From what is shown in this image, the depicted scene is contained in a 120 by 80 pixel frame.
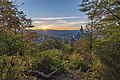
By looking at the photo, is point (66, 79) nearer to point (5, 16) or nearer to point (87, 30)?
point (5, 16)

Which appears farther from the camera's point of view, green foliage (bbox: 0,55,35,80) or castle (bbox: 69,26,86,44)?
castle (bbox: 69,26,86,44)

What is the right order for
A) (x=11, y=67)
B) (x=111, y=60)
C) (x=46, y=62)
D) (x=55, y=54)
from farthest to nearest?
1. (x=55, y=54)
2. (x=46, y=62)
3. (x=111, y=60)
4. (x=11, y=67)

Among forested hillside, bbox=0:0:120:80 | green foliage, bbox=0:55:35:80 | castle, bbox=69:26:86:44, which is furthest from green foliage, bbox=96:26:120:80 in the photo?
castle, bbox=69:26:86:44

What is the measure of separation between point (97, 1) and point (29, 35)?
33.7 ft

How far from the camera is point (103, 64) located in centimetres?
858

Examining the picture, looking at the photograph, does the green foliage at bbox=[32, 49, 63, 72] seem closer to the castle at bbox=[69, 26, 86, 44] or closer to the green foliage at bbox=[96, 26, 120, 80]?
the green foliage at bbox=[96, 26, 120, 80]

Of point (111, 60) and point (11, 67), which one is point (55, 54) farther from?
point (11, 67)

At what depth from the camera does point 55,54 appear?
60.7 feet

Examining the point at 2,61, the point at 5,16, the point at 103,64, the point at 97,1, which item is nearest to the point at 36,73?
the point at 97,1

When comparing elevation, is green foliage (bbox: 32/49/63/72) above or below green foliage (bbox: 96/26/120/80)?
below

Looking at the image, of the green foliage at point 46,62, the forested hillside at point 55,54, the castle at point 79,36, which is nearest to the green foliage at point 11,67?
the forested hillside at point 55,54

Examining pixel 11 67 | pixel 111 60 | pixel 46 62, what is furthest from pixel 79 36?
pixel 11 67

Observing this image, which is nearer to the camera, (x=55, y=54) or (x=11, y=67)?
(x=11, y=67)

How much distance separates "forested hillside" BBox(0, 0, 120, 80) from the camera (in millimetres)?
6284
